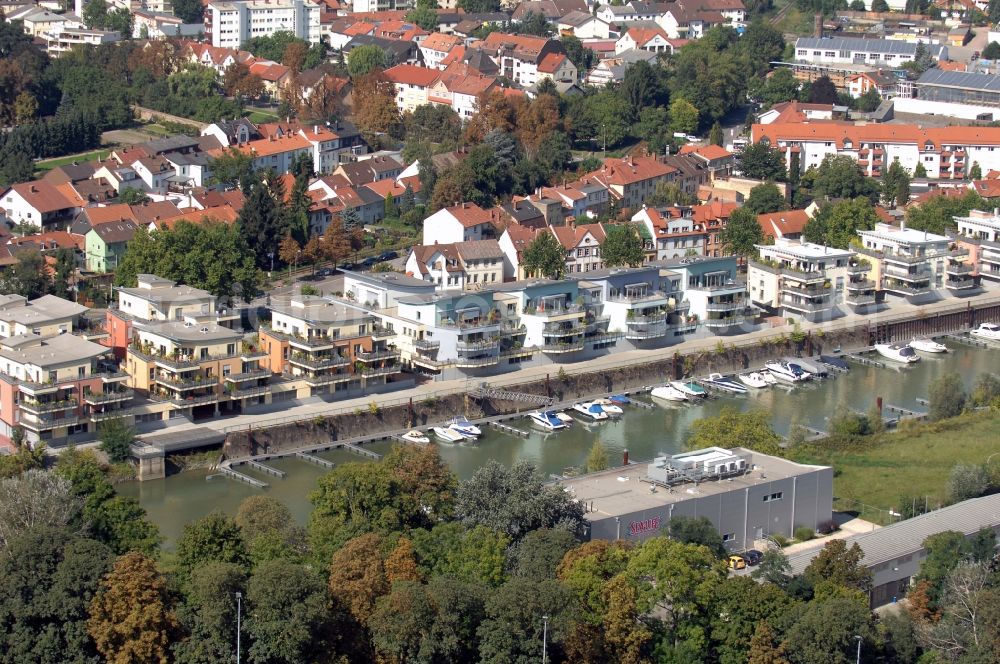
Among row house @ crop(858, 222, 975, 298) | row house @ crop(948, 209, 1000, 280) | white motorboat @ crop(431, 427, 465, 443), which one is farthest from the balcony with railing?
row house @ crop(948, 209, 1000, 280)

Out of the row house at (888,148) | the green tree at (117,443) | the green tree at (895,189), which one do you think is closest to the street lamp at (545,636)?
the green tree at (117,443)

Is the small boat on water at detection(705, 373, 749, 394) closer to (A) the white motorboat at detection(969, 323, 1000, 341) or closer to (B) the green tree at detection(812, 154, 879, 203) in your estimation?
(A) the white motorboat at detection(969, 323, 1000, 341)

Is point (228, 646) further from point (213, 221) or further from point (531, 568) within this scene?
point (213, 221)

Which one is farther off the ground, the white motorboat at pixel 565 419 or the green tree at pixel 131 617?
the green tree at pixel 131 617

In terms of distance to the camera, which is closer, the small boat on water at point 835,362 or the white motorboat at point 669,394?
the white motorboat at point 669,394

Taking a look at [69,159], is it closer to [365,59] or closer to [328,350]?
[365,59]

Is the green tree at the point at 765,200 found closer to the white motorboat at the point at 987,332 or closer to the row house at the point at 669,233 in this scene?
the row house at the point at 669,233

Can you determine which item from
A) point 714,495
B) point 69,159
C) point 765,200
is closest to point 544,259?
point 765,200
